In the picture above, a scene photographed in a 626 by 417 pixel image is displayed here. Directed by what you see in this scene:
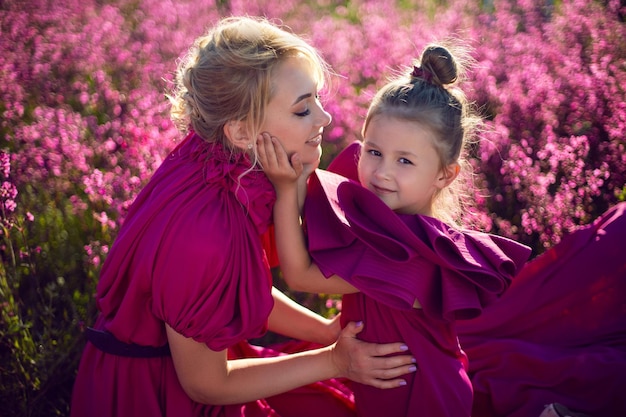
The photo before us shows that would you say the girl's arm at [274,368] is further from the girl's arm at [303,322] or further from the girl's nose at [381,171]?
the girl's nose at [381,171]

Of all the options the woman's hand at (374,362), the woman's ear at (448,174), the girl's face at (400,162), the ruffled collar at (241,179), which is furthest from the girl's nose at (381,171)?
the woman's hand at (374,362)

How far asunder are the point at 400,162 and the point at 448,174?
0.66 feet

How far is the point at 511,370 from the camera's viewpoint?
101 inches

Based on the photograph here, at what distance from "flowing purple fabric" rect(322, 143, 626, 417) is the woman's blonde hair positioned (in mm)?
641

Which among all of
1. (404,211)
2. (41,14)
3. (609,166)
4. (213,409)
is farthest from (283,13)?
(213,409)

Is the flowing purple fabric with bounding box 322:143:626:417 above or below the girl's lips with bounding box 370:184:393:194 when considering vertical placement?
below

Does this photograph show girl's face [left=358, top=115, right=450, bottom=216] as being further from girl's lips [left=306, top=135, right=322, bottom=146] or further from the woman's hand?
the woman's hand

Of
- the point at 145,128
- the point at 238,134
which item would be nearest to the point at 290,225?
the point at 238,134

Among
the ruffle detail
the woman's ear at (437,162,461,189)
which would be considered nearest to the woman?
the ruffle detail

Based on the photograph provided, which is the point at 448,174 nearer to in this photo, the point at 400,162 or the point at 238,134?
the point at 400,162

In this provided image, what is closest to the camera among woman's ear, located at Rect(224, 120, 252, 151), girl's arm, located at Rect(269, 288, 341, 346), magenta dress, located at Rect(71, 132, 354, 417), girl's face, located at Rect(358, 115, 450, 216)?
magenta dress, located at Rect(71, 132, 354, 417)

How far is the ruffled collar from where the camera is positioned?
6.40 ft

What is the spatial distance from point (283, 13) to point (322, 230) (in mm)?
4698

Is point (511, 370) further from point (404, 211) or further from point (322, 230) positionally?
point (322, 230)
